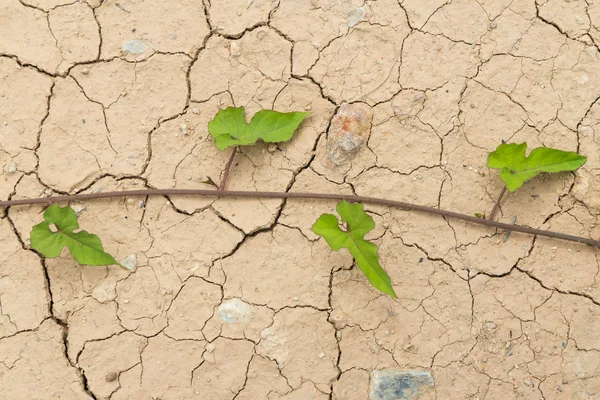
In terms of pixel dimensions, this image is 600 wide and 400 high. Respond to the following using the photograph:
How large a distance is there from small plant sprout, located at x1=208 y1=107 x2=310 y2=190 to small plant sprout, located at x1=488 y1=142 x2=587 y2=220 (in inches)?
38.8

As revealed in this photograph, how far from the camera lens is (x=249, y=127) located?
8.97 feet

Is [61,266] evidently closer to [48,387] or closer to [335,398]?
[48,387]

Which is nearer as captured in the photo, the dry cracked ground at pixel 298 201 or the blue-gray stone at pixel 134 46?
the dry cracked ground at pixel 298 201

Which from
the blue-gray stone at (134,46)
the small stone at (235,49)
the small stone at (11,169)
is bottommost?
the small stone at (11,169)

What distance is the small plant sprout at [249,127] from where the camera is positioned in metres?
2.72

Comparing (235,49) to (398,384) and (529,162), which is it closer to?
(529,162)

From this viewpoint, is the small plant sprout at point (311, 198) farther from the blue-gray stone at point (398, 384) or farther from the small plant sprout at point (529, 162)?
A: the blue-gray stone at point (398, 384)

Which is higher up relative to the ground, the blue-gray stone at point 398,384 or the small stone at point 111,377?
the small stone at point 111,377

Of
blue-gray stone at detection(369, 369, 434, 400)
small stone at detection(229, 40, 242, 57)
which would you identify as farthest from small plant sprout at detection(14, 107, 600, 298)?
blue-gray stone at detection(369, 369, 434, 400)

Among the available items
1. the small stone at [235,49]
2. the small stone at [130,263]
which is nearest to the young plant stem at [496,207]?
the small stone at [235,49]

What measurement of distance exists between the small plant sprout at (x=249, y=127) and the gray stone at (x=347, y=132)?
0.22 metres

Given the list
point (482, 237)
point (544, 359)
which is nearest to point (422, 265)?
point (482, 237)

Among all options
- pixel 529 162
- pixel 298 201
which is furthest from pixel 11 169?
pixel 529 162

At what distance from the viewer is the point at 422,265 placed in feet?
9.36
